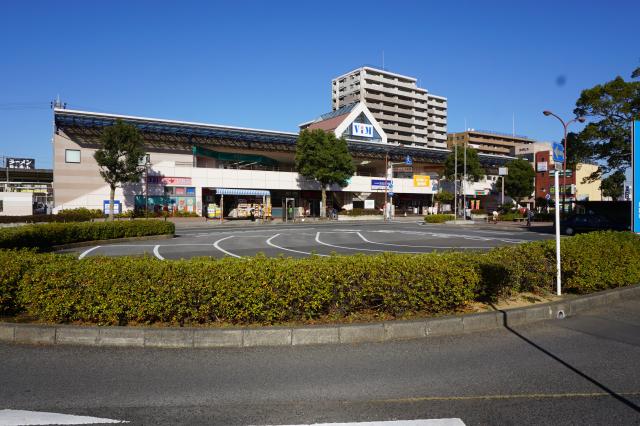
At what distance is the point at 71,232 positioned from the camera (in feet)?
56.4

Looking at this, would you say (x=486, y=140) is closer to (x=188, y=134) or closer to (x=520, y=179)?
(x=520, y=179)

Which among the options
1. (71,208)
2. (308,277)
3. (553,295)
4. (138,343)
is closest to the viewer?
(138,343)

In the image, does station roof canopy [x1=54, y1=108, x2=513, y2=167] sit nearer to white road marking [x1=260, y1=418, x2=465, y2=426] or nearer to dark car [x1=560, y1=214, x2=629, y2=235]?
dark car [x1=560, y1=214, x2=629, y2=235]

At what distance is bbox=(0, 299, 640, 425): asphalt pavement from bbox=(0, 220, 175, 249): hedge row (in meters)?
10.6

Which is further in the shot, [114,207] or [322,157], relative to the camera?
[322,157]

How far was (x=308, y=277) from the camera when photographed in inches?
211

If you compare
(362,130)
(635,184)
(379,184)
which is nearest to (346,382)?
(635,184)

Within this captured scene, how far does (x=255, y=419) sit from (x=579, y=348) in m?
3.97

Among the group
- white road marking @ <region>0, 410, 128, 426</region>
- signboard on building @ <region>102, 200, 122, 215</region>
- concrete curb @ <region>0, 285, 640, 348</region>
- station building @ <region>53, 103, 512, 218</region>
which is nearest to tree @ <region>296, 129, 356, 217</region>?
station building @ <region>53, 103, 512, 218</region>

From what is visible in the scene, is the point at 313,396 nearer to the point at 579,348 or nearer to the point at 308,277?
the point at 308,277

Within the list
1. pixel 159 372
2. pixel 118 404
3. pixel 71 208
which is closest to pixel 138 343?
pixel 159 372

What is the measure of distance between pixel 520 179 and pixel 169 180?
47836 millimetres

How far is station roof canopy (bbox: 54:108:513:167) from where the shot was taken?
3769cm

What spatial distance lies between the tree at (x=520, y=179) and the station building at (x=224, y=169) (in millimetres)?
9983
